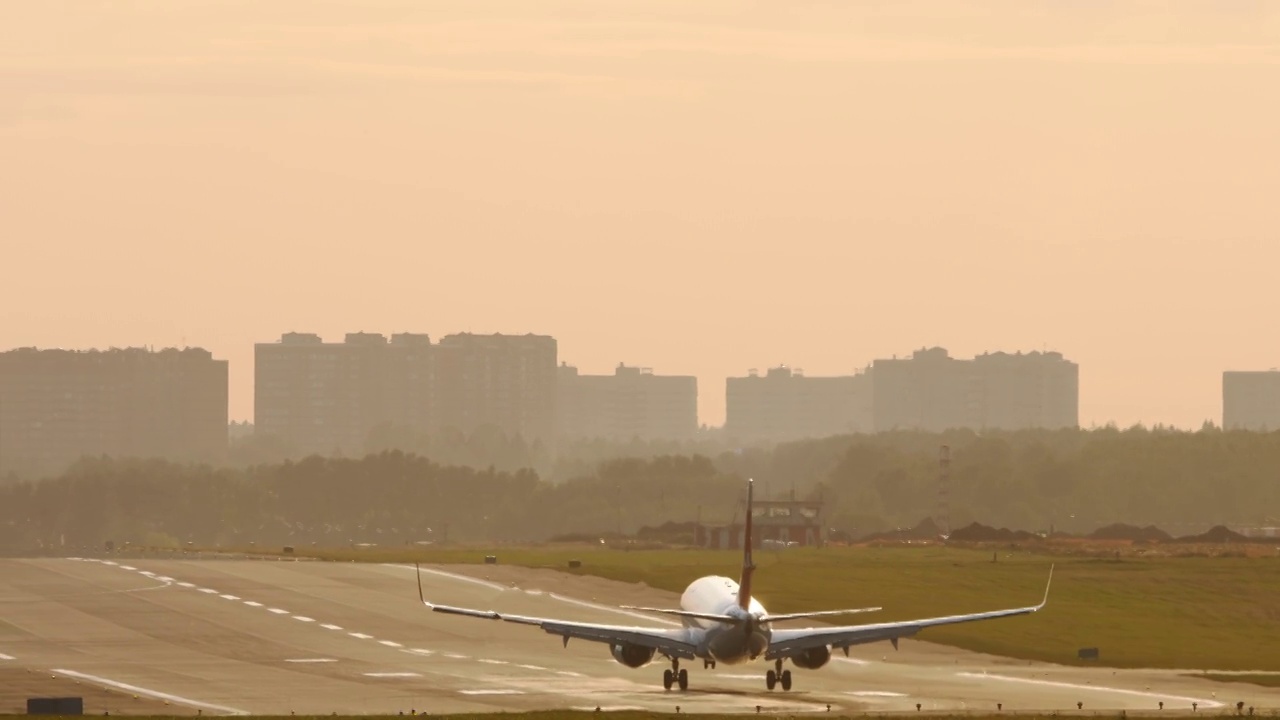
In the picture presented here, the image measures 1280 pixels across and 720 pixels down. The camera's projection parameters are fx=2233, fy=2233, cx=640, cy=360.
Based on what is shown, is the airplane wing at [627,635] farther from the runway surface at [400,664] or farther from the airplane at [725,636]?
the runway surface at [400,664]

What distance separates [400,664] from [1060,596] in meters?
51.8

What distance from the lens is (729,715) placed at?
7162 centimetres

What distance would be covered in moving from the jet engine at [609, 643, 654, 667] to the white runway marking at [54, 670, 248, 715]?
14.2 m

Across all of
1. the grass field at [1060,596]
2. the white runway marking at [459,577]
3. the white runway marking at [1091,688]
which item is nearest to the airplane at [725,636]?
the white runway marking at [1091,688]

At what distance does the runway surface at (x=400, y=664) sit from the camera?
7962 centimetres

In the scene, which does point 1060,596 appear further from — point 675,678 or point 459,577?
point 675,678

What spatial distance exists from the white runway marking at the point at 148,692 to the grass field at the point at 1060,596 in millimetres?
41830

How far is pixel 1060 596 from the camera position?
440 ft

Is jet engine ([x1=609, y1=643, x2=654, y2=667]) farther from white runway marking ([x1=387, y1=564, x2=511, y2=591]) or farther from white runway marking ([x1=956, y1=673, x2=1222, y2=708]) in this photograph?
white runway marking ([x1=387, y1=564, x2=511, y2=591])

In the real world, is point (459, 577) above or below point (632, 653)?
below

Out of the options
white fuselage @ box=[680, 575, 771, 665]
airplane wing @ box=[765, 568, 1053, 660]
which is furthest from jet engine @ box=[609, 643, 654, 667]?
airplane wing @ box=[765, 568, 1053, 660]

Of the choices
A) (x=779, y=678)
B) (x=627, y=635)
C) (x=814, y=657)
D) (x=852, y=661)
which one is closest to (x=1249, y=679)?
(x=852, y=661)

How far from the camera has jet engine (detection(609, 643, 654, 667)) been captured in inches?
3214

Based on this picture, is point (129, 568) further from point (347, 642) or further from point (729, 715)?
point (729, 715)
